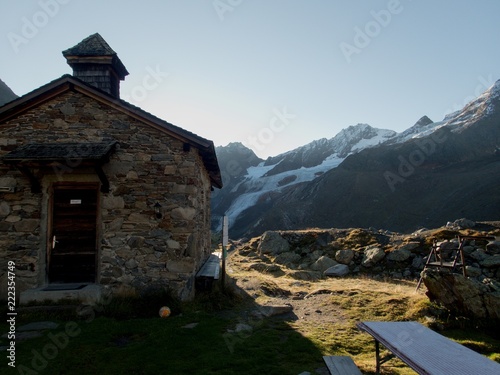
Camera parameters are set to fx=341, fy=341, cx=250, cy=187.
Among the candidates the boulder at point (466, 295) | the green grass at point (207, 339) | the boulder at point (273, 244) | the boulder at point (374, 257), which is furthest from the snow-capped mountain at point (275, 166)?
the boulder at point (466, 295)

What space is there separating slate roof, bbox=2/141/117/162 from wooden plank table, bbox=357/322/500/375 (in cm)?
660

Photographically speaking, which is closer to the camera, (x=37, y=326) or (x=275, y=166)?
(x=37, y=326)

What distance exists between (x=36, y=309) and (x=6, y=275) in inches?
61.4

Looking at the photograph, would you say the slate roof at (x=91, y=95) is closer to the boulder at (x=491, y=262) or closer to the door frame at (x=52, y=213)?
the door frame at (x=52, y=213)

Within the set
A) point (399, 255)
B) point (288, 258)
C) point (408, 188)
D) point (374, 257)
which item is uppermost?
point (408, 188)

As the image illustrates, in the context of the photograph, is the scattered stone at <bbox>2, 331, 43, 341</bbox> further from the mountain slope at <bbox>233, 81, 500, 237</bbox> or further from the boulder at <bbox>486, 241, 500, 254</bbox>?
Answer: the mountain slope at <bbox>233, 81, 500, 237</bbox>

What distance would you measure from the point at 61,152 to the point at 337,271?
10859 mm

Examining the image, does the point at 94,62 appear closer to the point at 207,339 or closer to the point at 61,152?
the point at 61,152

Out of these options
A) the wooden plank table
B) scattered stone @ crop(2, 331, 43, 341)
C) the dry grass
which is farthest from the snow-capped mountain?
the wooden plank table

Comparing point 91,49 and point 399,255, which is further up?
point 91,49

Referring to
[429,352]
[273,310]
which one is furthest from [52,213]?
[429,352]

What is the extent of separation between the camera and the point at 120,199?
8383 millimetres

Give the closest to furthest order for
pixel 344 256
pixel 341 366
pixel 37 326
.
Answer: pixel 341 366, pixel 37 326, pixel 344 256

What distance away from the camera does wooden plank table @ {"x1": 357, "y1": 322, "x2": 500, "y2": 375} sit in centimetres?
320
